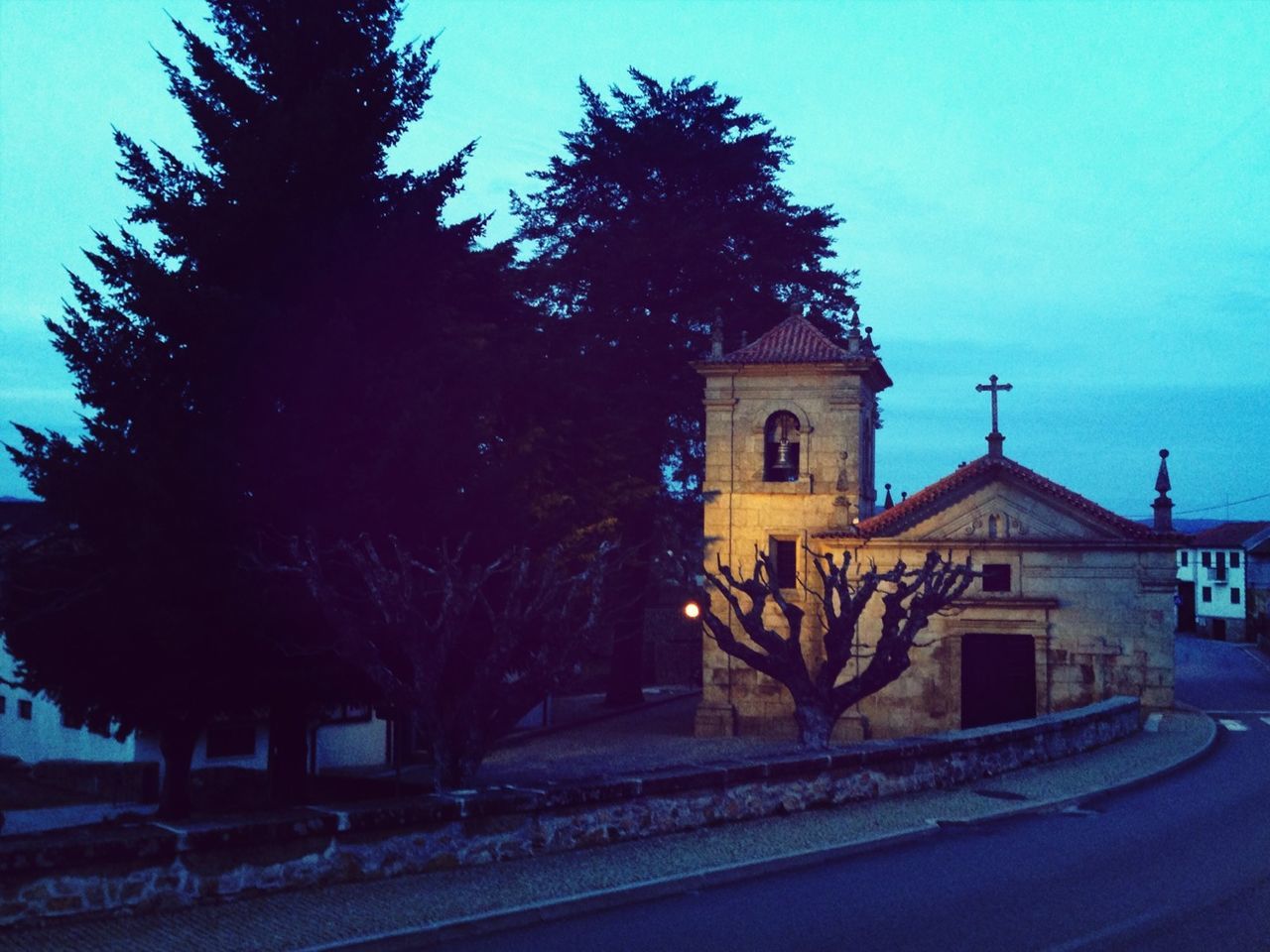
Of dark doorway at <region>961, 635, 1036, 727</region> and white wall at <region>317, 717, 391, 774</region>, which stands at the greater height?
dark doorway at <region>961, 635, 1036, 727</region>

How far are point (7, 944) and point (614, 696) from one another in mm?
28654

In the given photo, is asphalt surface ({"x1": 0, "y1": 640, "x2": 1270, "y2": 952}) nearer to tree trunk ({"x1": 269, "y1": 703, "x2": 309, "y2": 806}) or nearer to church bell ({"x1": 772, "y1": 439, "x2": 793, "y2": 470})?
tree trunk ({"x1": 269, "y1": 703, "x2": 309, "y2": 806})

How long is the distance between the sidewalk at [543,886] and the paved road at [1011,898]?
0.28m

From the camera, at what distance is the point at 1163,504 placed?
90.8 ft

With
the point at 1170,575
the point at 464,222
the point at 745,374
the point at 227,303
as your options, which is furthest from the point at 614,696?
the point at 227,303

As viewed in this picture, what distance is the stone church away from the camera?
26609 millimetres

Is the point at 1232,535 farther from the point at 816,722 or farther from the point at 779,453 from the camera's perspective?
the point at 816,722

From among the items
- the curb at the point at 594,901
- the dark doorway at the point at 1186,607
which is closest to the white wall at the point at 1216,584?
the dark doorway at the point at 1186,607

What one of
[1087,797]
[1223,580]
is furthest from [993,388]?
[1223,580]

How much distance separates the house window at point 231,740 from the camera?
78.4 ft

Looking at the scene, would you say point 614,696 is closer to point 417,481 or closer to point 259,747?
point 259,747

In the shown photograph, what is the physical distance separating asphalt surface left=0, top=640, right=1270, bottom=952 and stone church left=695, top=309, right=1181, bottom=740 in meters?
12.7

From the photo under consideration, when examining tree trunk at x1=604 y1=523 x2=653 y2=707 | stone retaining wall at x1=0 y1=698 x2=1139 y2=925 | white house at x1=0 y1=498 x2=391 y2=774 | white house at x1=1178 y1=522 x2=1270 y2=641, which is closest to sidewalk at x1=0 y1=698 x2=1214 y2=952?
stone retaining wall at x1=0 y1=698 x2=1139 y2=925

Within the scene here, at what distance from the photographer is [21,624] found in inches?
612
